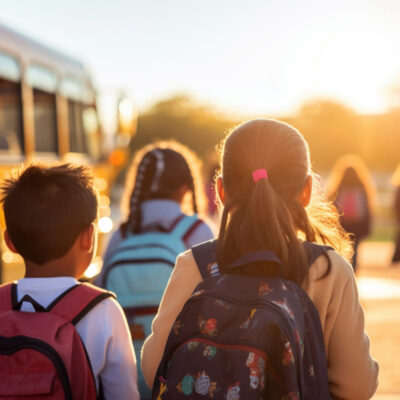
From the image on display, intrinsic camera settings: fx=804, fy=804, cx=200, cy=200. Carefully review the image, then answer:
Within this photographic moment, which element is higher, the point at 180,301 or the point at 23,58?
the point at 23,58

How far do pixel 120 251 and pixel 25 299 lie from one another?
110 centimetres

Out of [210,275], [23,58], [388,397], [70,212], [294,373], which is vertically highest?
[23,58]

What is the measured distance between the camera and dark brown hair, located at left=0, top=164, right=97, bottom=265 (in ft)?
8.11

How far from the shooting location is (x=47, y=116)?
9.12 metres

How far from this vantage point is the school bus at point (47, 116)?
25.5 ft

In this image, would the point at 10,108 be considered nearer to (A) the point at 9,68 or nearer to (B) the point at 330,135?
(A) the point at 9,68

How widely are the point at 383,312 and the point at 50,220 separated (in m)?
7.34

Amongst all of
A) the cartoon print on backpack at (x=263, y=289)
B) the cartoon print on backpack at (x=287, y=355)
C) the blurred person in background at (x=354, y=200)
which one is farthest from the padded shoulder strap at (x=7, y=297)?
the blurred person in background at (x=354, y=200)

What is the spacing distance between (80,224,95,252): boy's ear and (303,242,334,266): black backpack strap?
2.26ft

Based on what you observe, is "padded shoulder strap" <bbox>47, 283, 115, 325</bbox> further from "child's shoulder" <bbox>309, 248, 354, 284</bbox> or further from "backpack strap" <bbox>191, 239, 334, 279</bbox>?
"child's shoulder" <bbox>309, 248, 354, 284</bbox>

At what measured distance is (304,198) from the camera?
240 centimetres

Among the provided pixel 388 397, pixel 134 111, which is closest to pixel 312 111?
pixel 134 111

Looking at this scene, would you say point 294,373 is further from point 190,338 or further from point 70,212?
point 70,212

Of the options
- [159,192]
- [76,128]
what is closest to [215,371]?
[159,192]
